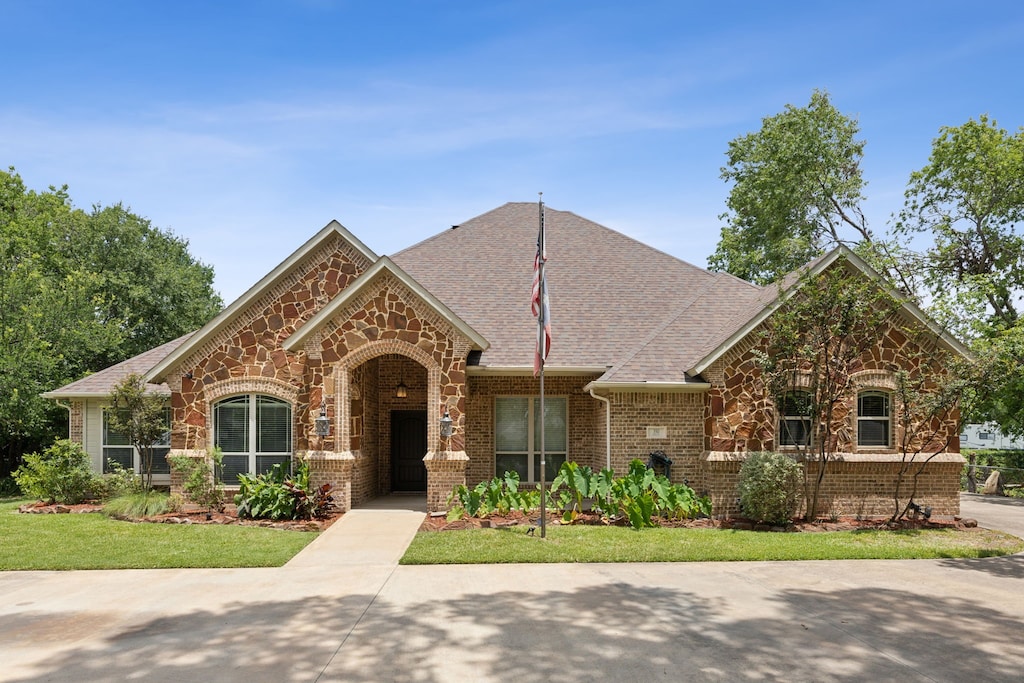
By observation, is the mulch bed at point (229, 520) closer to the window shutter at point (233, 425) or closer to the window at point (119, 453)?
the window shutter at point (233, 425)

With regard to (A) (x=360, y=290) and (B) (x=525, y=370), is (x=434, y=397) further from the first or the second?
(A) (x=360, y=290)

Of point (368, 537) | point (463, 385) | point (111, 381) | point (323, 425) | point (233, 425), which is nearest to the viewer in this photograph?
point (368, 537)

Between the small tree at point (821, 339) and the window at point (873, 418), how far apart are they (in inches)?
31.9

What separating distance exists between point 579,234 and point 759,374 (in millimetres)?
8151

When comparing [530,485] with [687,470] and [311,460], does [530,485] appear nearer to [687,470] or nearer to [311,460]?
[687,470]

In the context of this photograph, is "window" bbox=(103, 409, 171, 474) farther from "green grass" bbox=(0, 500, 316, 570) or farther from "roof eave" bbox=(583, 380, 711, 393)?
"roof eave" bbox=(583, 380, 711, 393)

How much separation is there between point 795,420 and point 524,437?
6110mm

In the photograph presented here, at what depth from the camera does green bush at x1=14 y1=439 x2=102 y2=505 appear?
17.6m

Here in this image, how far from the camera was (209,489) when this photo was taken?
16266 millimetres

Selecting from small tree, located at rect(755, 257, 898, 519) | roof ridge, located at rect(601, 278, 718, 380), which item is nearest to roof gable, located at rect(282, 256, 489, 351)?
roof ridge, located at rect(601, 278, 718, 380)

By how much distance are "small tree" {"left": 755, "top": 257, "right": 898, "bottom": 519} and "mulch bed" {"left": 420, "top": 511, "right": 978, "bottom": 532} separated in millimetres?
663

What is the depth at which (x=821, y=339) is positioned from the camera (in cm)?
1488

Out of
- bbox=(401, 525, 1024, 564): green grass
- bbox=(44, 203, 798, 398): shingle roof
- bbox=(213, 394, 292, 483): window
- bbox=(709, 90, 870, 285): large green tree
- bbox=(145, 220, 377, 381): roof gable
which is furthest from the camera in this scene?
bbox=(709, 90, 870, 285): large green tree

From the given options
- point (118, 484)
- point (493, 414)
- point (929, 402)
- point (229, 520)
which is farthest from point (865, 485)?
point (118, 484)
